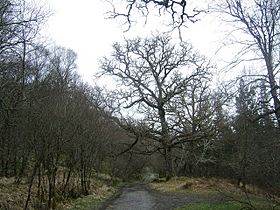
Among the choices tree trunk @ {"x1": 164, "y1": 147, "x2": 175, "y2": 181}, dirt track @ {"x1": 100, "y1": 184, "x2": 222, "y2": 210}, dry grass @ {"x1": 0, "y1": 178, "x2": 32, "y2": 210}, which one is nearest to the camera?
dry grass @ {"x1": 0, "y1": 178, "x2": 32, "y2": 210}

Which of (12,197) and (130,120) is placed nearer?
(12,197)

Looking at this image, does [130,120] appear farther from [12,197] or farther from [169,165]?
[12,197]

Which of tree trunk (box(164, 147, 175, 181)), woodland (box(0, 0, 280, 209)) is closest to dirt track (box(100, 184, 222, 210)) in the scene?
woodland (box(0, 0, 280, 209))

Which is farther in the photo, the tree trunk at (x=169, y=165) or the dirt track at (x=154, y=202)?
the tree trunk at (x=169, y=165)

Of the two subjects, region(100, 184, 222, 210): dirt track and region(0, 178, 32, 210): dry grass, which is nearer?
region(0, 178, 32, 210): dry grass

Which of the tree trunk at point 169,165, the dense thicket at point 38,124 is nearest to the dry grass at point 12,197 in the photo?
the dense thicket at point 38,124

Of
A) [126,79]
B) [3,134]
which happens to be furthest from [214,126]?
[3,134]

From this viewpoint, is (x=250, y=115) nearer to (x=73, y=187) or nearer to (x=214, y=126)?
(x=73, y=187)

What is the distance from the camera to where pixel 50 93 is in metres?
17.5

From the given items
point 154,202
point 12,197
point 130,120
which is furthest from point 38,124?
point 130,120

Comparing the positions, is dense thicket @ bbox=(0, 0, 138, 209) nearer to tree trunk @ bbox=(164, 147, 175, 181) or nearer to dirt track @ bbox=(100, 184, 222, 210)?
dirt track @ bbox=(100, 184, 222, 210)

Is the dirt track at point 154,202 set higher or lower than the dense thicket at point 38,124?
lower

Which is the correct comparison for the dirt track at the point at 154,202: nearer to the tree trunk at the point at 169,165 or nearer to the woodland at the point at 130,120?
the woodland at the point at 130,120

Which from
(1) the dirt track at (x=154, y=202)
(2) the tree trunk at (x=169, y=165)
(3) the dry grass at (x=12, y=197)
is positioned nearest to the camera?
(3) the dry grass at (x=12, y=197)
